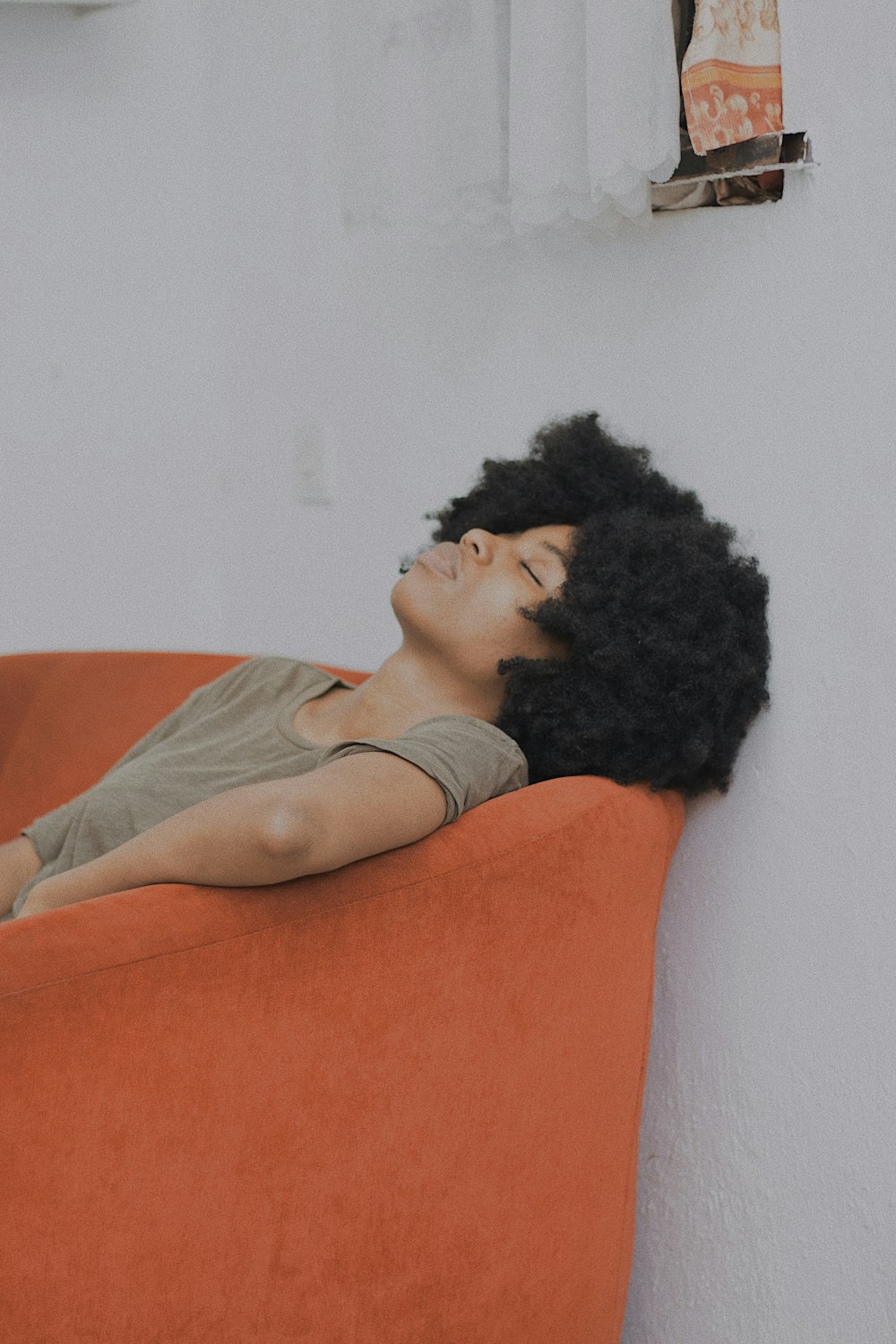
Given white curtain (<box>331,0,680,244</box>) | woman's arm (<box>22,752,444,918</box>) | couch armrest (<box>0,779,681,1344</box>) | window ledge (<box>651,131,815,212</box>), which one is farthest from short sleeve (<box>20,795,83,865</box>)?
window ledge (<box>651,131,815,212</box>)

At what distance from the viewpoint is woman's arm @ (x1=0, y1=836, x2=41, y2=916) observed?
59.9 inches

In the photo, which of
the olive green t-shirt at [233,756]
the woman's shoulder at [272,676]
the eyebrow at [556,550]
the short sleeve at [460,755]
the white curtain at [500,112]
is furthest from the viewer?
the woman's shoulder at [272,676]

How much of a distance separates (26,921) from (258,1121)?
0.25 m

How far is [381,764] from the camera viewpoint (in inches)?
43.6

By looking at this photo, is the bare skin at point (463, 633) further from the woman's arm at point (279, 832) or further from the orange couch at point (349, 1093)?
the woman's arm at point (279, 832)

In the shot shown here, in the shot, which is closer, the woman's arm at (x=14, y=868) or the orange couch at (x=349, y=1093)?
the orange couch at (x=349, y=1093)

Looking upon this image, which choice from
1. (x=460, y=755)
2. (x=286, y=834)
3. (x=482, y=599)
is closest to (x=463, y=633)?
(x=482, y=599)

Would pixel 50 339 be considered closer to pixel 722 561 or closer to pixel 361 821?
pixel 722 561

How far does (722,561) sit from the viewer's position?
1374 millimetres

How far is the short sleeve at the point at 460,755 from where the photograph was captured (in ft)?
3.74

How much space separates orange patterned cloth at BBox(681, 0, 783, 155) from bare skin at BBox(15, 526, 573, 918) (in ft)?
1.53

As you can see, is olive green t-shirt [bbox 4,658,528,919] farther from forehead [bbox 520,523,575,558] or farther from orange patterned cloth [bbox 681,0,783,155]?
orange patterned cloth [bbox 681,0,783,155]

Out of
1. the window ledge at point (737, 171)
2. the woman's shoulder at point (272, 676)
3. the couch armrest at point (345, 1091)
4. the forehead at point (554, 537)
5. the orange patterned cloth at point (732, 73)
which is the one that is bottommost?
the couch armrest at point (345, 1091)

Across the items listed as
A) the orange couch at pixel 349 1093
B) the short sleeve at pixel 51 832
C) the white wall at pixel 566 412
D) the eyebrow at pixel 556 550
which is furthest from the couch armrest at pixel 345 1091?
the short sleeve at pixel 51 832
